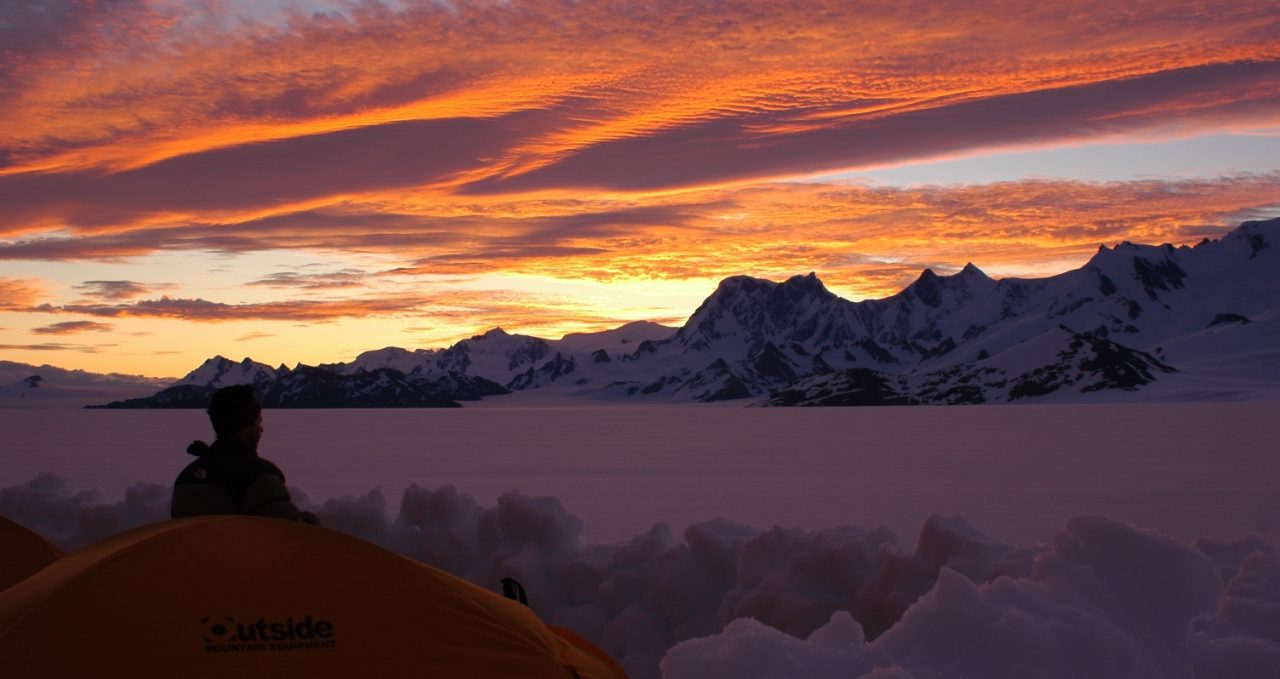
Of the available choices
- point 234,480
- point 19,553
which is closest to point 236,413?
point 234,480

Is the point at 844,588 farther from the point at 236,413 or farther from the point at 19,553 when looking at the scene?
the point at 19,553

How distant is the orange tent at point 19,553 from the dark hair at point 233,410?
168 inches

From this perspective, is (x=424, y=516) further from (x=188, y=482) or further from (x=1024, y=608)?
(x=1024, y=608)

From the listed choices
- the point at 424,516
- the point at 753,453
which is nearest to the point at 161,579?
the point at 424,516

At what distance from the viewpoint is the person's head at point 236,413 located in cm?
625

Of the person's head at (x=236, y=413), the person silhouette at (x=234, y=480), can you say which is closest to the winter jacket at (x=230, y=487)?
the person silhouette at (x=234, y=480)

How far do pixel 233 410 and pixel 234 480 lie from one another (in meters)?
0.51

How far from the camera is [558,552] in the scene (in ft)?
38.8

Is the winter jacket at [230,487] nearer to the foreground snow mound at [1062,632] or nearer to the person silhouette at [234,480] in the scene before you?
the person silhouette at [234,480]

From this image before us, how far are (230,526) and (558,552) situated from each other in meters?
6.09

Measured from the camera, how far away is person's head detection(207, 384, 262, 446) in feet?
20.5

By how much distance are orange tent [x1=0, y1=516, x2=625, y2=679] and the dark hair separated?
20.5 inches

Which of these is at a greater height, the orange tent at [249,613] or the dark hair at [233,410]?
the dark hair at [233,410]

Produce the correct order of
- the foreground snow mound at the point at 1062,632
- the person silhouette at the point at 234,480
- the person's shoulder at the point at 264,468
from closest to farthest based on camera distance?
the foreground snow mound at the point at 1062,632 < the person silhouette at the point at 234,480 < the person's shoulder at the point at 264,468
